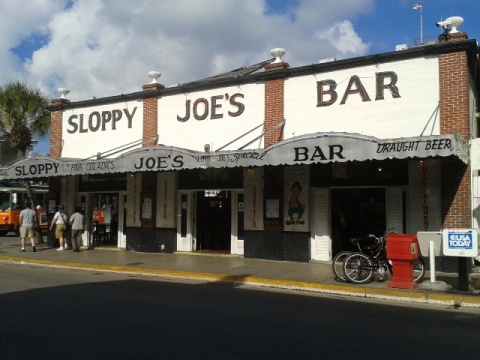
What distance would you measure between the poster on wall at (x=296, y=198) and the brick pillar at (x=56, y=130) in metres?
10.00

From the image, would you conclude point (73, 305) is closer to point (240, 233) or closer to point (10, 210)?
point (240, 233)

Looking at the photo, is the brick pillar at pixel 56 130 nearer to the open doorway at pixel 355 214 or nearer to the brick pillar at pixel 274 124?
the brick pillar at pixel 274 124

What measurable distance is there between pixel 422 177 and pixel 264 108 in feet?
16.9

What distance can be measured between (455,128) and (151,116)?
9999mm

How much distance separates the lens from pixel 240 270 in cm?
1308

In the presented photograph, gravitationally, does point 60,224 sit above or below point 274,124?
below

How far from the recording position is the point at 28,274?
12.9 meters

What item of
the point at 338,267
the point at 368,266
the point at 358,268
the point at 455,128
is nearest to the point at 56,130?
the point at 338,267

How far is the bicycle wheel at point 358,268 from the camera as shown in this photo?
36.3ft

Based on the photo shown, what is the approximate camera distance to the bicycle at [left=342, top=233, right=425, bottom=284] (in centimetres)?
1109

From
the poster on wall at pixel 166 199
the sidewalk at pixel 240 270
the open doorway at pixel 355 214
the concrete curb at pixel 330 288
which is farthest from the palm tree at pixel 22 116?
the open doorway at pixel 355 214

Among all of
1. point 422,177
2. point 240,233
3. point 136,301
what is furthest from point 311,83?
point 136,301

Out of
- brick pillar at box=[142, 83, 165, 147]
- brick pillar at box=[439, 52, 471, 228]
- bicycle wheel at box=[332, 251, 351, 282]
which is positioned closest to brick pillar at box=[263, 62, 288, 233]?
bicycle wheel at box=[332, 251, 351, 282]

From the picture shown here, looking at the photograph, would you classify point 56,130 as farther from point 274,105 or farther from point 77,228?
point 274,105
